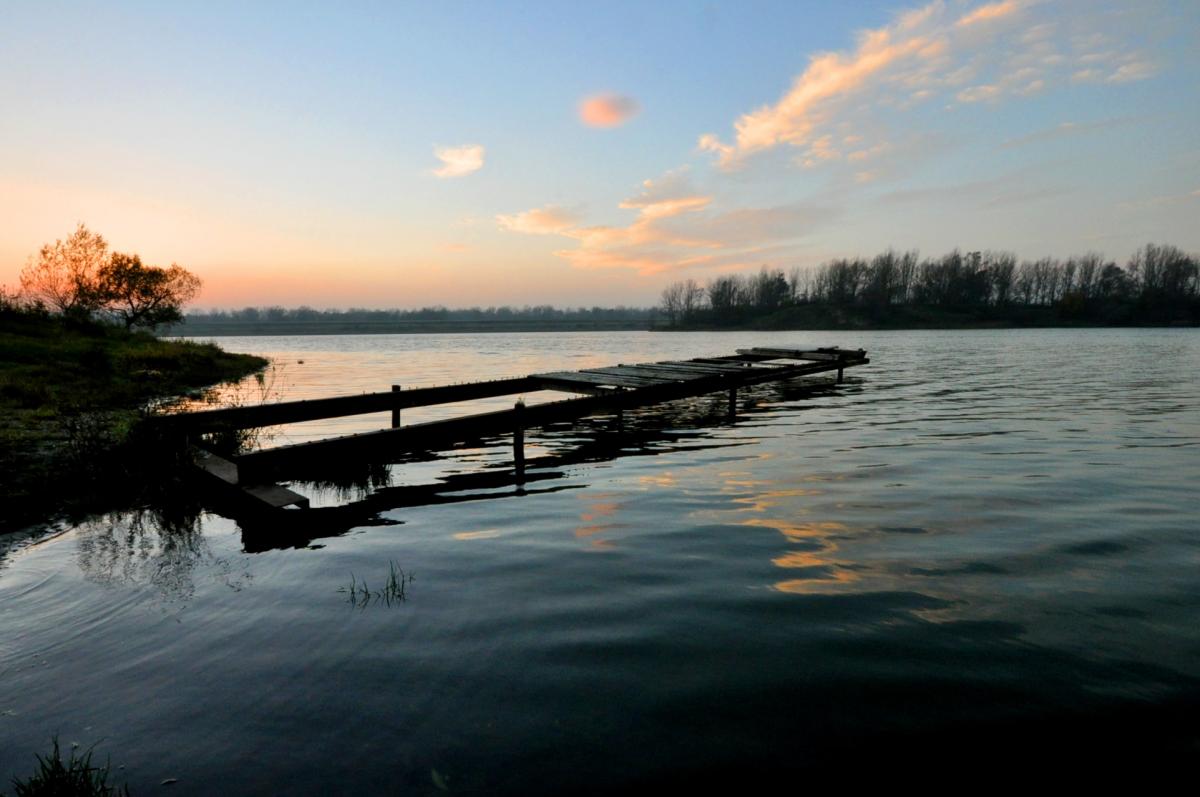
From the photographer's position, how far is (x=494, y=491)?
33.8ft

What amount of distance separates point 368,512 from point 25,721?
5158 mm

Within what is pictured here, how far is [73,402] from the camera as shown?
17109 millimetres

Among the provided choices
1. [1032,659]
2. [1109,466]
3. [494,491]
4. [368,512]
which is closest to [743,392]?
[1109,466]

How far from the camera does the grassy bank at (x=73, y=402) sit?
941cm

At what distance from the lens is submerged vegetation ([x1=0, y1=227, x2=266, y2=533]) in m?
9.55

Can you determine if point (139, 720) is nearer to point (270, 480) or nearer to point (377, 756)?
point (377, 756)

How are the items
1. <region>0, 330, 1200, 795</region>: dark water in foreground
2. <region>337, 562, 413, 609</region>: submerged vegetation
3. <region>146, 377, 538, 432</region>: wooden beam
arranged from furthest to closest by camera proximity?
<region>146, 377, 538, 432</region>: wooden beam < <region>337, 562, 413, 609</region>: submerged vegetation < <region>0, 330, 1200, 795</region>: dark water in foreground

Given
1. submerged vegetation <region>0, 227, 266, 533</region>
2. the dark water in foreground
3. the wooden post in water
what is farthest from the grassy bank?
the wooden post in water

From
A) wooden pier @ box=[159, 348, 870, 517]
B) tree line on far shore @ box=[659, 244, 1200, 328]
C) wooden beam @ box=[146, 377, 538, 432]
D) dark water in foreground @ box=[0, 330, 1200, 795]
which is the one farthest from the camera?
tree line on far shore @ box=[659, 244, 1200, 328]

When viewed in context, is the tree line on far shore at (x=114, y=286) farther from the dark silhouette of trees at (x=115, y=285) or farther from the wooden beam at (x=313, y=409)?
the wooden beam at (x=313, y=409)

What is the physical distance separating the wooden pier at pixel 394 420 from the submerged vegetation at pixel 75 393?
116cm

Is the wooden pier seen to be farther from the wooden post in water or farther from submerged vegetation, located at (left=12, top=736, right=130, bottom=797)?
submerged vegetation, located at (left=12, top=736, right=130, bottom=797)

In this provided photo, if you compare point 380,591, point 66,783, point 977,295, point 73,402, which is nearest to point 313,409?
point 380,591

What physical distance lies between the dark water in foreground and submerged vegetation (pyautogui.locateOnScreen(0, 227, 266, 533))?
223 cm
